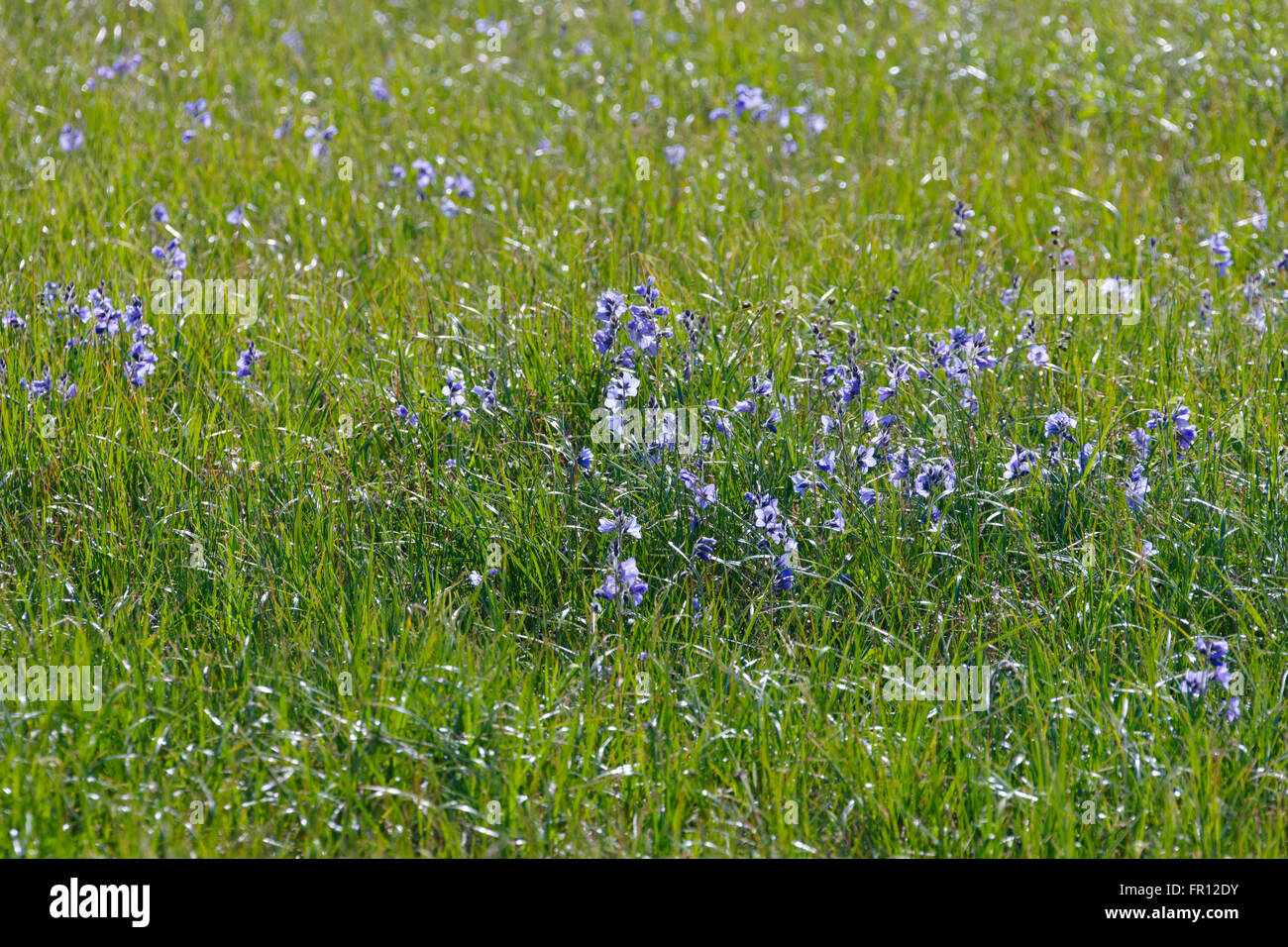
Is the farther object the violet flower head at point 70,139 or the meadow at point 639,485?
the violet flower head at point 70,139

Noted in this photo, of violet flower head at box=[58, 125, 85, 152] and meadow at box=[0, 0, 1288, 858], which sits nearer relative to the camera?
meadow at box=[0, 0, 1288, 858]

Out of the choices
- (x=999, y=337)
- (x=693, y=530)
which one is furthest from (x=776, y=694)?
(x=999, y=337)

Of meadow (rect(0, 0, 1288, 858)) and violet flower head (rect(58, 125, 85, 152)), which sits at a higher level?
violet flower head (rect(58, 125, 85, 152))

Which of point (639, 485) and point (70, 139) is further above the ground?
point (70, 139)

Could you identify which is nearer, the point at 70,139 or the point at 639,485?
the point at 639,485

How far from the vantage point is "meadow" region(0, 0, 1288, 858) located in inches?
107

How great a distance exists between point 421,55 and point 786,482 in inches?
210

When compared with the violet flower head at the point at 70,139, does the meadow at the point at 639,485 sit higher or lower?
lower

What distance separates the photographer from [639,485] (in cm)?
363

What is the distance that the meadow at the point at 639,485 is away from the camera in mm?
2730

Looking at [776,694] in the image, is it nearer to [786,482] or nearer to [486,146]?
[786,482]

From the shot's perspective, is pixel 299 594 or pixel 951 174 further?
pixel 951 174

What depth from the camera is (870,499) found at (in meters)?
3.49

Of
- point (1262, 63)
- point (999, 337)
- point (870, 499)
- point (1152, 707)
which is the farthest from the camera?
point (1262, 63)
